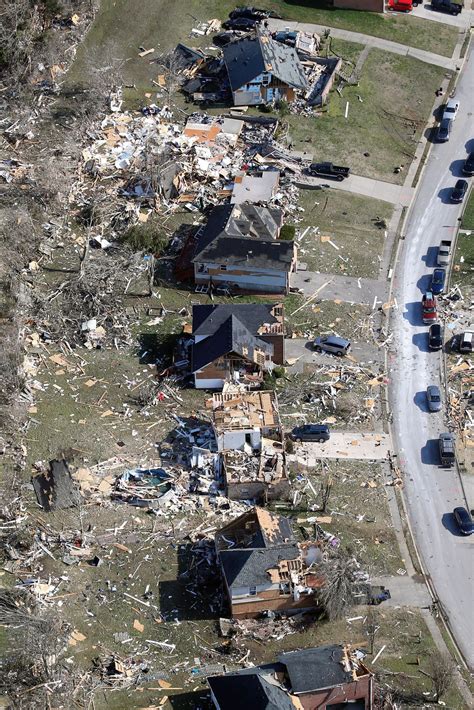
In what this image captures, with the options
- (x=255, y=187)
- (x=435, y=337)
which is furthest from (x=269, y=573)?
(x=255, y=187)

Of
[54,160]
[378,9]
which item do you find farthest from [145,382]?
[378,9]

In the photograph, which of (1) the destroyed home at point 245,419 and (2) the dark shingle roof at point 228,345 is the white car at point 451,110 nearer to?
(2) the dark shingle roof at point 228,345

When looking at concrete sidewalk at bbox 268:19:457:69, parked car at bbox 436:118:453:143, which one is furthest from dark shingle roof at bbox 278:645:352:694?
concrete sidewalk at bbox 268:19:457:69

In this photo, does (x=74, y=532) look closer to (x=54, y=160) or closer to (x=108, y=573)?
(x=108, y=573)

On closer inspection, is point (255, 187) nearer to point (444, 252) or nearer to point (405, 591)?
point (444, 252)

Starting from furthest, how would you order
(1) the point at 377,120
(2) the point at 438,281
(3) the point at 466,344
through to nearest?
1. (1) the point at 377,120
2. (2) the point at 438,281
3. (3) the point at 466,344

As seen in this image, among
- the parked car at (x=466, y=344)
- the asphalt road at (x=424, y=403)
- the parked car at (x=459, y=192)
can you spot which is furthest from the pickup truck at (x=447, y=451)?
the parked car at (x=459, y=192)
